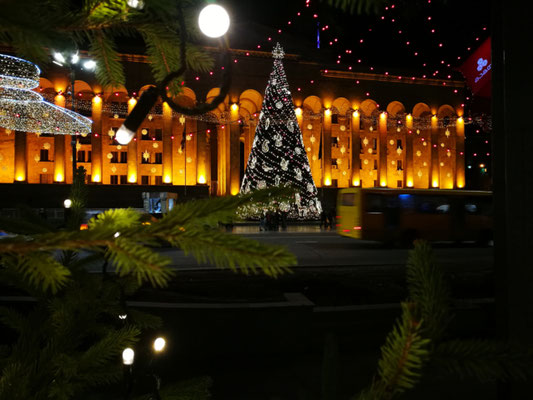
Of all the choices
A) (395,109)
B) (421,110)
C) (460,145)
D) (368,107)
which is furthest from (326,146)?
(460,145)

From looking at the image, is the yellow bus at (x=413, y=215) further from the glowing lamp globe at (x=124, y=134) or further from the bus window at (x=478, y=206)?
the glowing lamp globe at (x=124, y=134)

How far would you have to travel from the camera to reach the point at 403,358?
2.55 feet

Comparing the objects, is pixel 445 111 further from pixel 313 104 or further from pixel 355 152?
pixel 313 104

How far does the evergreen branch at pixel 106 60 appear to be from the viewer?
1372mm

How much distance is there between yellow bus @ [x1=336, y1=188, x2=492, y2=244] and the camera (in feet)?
59.8

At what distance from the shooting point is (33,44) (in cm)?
88

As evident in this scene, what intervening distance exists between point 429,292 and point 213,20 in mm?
1194

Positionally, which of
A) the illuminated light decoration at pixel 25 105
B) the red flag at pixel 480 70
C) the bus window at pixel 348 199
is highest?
the red flag at pixel 480 70

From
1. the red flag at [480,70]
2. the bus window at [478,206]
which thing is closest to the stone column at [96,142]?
the bus window at [478,206]

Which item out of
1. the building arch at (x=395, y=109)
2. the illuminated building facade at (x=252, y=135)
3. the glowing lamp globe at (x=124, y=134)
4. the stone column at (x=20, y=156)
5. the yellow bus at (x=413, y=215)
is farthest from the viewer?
the building arch at (x=395, y=109)

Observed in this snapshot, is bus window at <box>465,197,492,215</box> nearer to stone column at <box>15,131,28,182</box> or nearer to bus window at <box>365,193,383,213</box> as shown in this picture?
bus window at <box>365,193,383,213</box>

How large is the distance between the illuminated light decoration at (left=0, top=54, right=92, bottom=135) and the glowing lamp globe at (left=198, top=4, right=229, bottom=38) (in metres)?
1.92

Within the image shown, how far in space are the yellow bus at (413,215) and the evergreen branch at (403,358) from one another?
58.6 feet

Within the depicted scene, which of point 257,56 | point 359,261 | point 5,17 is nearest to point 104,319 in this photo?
point 5,17
